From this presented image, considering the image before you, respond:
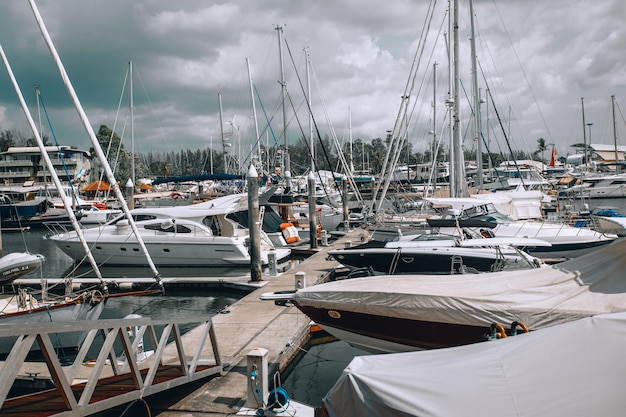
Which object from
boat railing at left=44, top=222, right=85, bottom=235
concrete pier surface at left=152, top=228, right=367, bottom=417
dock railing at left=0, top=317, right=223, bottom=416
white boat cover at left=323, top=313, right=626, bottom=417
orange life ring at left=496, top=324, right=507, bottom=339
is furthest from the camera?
boat railing at left=44, top=222, right=85, bottom=235

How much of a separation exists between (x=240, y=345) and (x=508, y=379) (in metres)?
5.71

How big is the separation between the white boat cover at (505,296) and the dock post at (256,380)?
6.19 ft

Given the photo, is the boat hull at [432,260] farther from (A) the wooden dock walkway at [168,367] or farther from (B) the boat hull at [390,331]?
(B) the boat hull at [390,331]

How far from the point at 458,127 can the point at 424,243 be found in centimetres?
927

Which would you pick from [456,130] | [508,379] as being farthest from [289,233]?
[508,379]

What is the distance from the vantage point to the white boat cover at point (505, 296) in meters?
6.47

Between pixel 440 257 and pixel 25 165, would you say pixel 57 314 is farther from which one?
pixel 25 165

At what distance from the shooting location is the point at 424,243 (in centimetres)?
1384

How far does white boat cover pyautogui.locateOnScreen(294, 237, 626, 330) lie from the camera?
6473 mm

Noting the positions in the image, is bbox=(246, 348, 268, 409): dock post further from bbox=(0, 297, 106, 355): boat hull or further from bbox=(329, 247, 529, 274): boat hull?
bbox=(329, 247, 529, 274): boat hull

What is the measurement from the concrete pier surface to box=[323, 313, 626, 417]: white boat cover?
2.48 meters

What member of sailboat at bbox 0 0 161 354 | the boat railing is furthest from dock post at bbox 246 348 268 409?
the boat railing

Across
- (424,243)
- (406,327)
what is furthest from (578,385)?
(424,243)

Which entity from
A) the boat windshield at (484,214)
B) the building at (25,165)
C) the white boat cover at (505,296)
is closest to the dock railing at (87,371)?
the white boat cover at (505,296)
